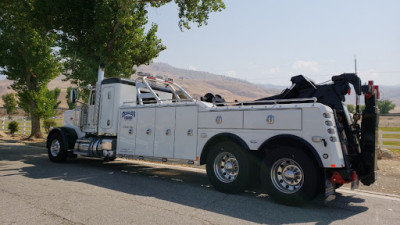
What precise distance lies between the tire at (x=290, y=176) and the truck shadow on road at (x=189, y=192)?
9.0 inches

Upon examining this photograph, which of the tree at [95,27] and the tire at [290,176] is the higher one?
the tree at [95,27]

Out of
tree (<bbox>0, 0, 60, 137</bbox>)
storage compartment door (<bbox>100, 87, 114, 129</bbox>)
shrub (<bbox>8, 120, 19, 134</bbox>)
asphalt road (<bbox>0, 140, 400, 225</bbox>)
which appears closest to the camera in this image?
asphalt road (<bbox>0, 140, 400, 225</bbox>)

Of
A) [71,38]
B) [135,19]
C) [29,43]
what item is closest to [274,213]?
[135,19]

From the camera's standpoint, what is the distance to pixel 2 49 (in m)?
19.8

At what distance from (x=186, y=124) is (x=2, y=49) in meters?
18.3

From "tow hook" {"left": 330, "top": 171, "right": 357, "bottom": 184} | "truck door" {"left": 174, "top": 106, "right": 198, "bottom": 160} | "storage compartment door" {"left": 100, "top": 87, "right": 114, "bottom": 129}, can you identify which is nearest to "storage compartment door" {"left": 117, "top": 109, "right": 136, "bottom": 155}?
"storage compartment door" {"left": 100, "top": 87, "right": 114, "bottom": 129}

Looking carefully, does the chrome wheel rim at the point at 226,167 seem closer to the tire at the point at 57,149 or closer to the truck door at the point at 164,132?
the truck door at the point at 164,132

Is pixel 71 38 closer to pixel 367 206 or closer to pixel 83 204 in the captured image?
pixel 83 204

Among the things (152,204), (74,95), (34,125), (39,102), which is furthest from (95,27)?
(152,204)

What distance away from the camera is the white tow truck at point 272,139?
18.2 ft

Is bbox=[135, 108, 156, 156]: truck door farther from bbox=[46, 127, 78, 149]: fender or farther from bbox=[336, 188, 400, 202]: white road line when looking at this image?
bbox=[336, 188, 400, 202]: white road line

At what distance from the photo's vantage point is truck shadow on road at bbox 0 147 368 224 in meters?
5.20

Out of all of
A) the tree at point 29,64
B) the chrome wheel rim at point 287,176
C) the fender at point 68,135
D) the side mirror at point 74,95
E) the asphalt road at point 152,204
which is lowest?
the asphalt road at point 152,204

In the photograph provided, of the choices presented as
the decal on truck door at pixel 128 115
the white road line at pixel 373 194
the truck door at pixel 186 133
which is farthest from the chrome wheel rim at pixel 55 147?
the white road line at pixel 373 194
